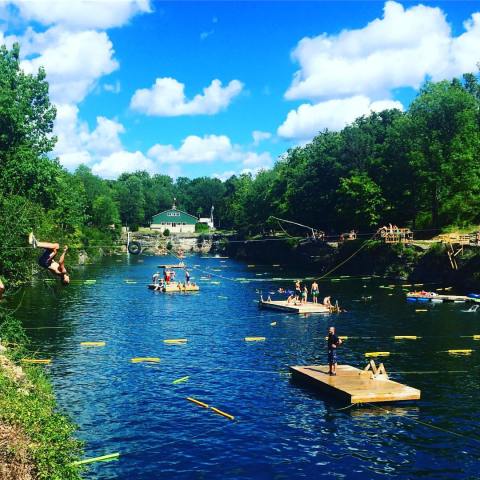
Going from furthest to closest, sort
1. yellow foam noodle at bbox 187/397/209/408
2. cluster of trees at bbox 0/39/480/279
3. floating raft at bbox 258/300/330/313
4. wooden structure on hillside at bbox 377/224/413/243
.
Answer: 1. wooden structure on hillside at bbox 377/224/413/243
2. floating raft at bbox 258/300/330/313
3. cluster of trees at bbox 0/39/480/279
4. yellow foam noodle at bbox 187/397/209/408

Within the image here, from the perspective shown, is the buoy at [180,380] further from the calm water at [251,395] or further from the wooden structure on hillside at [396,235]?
the wooden structure on hillside at [396,235]

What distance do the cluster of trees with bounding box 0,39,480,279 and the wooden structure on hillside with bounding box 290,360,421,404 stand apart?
23612 mm

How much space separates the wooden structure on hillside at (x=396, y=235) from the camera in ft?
299

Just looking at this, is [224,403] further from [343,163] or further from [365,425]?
[343,163]

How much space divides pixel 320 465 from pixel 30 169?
41.7 m

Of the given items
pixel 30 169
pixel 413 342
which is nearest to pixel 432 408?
pixel 413 342

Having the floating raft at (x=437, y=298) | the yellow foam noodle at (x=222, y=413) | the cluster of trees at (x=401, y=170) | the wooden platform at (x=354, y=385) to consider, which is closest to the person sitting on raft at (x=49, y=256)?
the yellow foam noodle at (x=222, y=413)

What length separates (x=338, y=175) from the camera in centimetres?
12231

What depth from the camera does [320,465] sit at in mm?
22984

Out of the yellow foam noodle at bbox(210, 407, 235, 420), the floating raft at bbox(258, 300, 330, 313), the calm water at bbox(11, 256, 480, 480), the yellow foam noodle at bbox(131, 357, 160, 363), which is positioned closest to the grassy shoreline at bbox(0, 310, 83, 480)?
the calm water at bbox(11, 256, 480, 480)

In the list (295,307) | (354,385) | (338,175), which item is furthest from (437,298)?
(338,175)

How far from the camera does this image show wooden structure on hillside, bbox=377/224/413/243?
91.2 m

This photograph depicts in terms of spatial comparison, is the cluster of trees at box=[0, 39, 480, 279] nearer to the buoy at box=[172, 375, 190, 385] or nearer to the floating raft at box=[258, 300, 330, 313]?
the buoy at box=[172, 375, 190, 385]

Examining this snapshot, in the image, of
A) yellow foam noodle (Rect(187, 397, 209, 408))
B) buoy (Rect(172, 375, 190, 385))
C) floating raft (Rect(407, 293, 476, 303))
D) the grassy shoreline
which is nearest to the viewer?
the grassy shoreline
